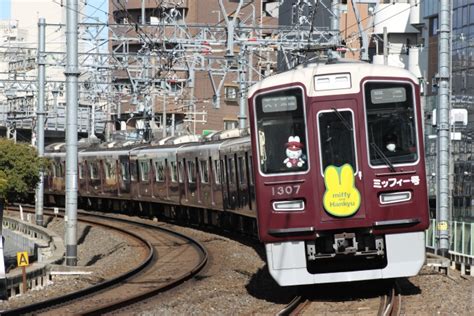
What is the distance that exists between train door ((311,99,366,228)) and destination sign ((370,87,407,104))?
0.85 feet

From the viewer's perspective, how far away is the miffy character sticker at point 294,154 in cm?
1263

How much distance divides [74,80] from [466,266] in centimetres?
767

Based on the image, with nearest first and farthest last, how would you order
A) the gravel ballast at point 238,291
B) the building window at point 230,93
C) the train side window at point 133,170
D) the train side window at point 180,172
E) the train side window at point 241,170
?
the gravel ballast at point 238,291 < the train side window at point 241,170 < the train side window at point 180,172 < the train side window at point 133,170 < the building window at point 230,93

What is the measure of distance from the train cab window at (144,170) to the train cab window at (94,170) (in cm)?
451

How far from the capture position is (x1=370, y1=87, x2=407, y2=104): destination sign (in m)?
12.7

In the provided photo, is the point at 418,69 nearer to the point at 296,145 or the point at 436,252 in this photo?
the point at 436,252

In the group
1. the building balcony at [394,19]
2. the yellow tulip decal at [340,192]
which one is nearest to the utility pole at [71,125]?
the yellow tulip decal at [340,192]

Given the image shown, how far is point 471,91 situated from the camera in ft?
107

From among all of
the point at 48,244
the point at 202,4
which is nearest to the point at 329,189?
the point at 48,244

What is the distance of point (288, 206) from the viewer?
41.3 feet

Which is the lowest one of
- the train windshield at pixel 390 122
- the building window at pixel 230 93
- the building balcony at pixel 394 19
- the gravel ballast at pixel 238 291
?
the gravel ballast at pixel 238 291

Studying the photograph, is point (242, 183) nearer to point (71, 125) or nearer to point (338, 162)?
point (71, 125)

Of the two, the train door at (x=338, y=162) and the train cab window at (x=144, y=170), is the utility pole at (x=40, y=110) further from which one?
the train door at (x=338, y=162)

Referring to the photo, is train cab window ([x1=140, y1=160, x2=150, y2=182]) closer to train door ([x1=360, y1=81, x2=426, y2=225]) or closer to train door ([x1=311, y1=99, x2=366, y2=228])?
train door ([x1=311, y1=99, x2=366, y2=228])
